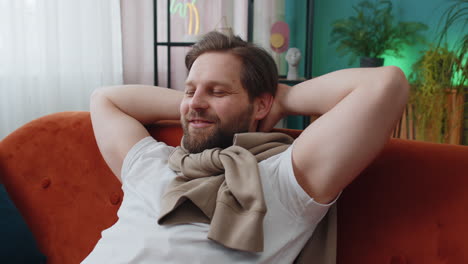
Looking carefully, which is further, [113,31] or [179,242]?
[113,31]

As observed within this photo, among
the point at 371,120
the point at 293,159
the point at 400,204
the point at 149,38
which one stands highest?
the point at 149,38

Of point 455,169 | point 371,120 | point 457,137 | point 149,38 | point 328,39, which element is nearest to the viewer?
point 371,120

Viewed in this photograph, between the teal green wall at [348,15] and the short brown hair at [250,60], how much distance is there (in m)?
2.85

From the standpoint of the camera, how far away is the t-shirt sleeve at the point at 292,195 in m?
0.94

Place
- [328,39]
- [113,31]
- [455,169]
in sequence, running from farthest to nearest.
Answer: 1. [328,39]
2. [113,31]
3. [455,169]

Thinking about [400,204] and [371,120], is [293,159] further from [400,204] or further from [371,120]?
[400,204]

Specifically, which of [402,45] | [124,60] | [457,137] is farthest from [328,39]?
[124,60]

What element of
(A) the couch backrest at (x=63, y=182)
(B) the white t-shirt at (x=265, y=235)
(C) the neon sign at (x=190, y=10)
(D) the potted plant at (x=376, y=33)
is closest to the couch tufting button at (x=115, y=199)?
(A) the couch backrest at (x=63, y=182)

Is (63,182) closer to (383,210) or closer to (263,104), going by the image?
(263,104)

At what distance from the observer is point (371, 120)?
A: 2.91 ft

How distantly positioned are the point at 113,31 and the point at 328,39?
2187 mm

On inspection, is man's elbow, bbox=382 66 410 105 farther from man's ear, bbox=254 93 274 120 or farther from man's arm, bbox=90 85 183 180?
man's arm, bbox=90 85 183 180

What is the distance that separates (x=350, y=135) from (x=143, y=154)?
0.67m

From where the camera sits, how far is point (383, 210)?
1.04 metres
